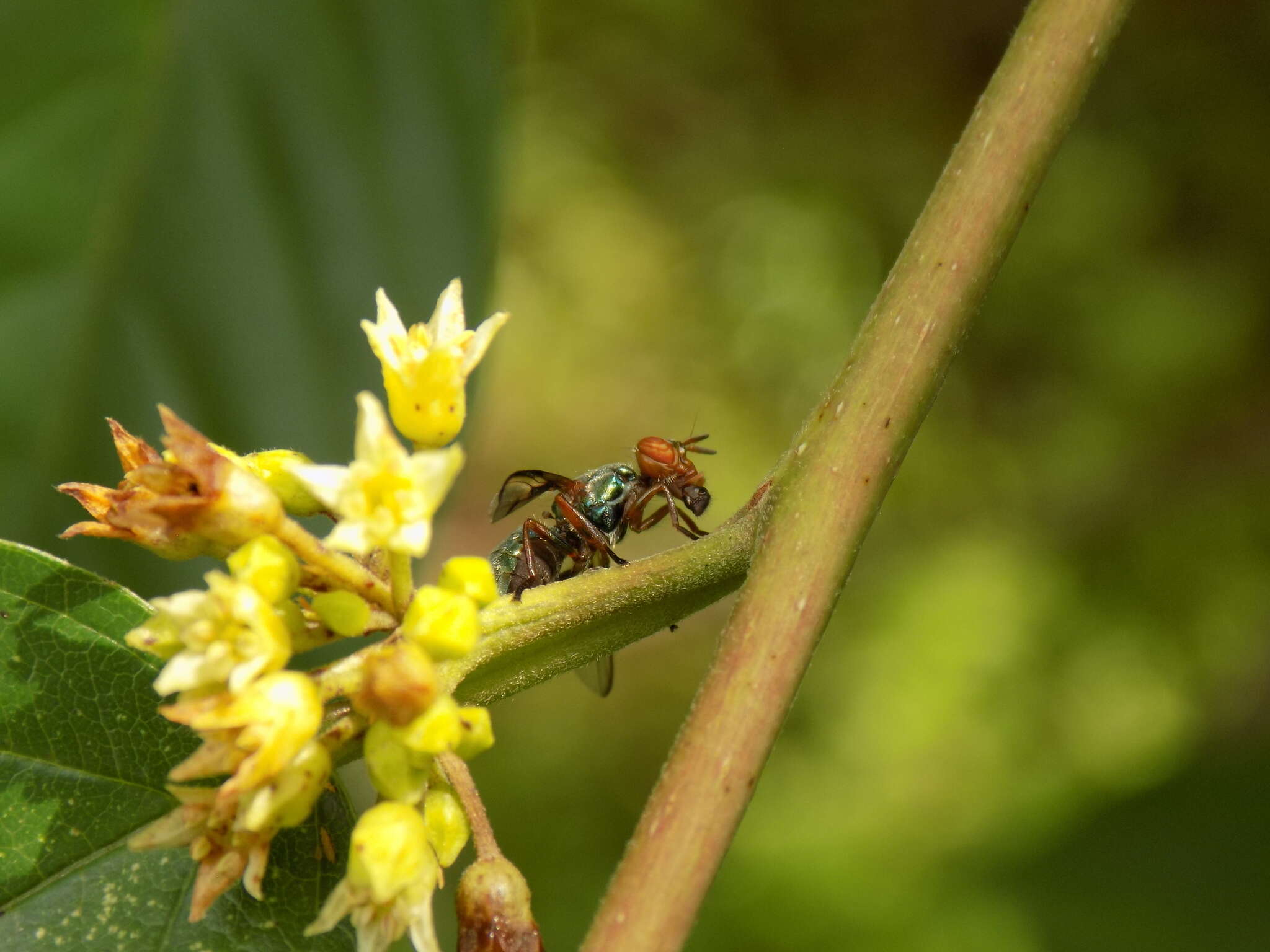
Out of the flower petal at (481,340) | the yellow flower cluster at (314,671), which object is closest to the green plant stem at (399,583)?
the yellow flower cluster at (314,671)

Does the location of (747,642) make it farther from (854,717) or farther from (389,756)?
(854,717)

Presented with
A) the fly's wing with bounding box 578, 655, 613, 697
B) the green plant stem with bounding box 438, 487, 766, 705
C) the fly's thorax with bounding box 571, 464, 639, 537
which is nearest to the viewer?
the green plant stem with bounding box 438, 487, 766, 705

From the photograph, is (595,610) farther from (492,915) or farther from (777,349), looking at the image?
(777,349)

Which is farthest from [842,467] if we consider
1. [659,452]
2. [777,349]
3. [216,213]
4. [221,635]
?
[777,349]

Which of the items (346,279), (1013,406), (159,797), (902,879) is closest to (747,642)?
(159,797)

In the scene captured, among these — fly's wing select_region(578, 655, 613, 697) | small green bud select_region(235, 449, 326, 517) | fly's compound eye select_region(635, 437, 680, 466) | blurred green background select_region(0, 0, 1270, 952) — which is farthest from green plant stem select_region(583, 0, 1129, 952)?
blurred green background select_region(0, 0, 1270, 952)

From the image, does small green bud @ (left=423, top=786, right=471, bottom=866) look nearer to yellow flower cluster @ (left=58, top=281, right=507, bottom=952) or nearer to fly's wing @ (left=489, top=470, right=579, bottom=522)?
yellow flower cluster @ (left=58, top=281, right=507, bottom=952)
